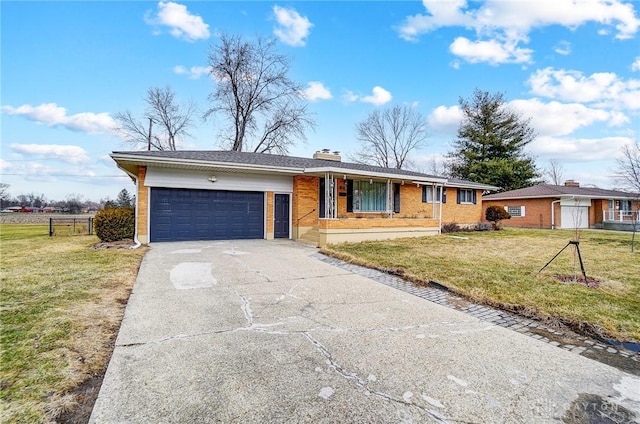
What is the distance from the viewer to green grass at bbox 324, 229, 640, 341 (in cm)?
424

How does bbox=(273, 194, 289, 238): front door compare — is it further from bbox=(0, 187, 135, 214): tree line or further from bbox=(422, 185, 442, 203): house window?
bbox=(0, 187, 135, 214): tree line

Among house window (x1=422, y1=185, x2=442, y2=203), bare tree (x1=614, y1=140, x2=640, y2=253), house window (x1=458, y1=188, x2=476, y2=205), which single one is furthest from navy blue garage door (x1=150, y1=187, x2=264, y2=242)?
bare tree (x1=614, y1=140, x2=640, y2=253)

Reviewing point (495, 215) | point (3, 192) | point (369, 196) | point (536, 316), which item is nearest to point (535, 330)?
point (536, 316)

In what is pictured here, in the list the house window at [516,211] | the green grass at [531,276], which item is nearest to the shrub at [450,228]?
the green grass at [531,276]

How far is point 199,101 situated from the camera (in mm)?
27859

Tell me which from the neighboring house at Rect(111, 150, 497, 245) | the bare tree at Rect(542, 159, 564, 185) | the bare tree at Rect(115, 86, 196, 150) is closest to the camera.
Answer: the neighboring house at Rect(111, 150, 497, 245)

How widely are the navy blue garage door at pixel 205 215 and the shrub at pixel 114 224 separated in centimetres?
76

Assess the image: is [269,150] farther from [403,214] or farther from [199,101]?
[403,214]

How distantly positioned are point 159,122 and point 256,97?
32.2ft

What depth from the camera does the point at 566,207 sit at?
22547 millimetres

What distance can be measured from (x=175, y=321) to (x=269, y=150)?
2501 centimetres

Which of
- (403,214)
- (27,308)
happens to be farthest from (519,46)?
(27,308)

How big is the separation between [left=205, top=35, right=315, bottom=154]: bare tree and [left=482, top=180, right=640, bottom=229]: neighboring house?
17385 mm

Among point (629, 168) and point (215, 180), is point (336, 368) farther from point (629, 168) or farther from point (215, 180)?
point (629, 168)
